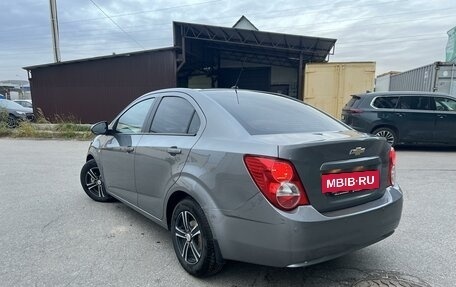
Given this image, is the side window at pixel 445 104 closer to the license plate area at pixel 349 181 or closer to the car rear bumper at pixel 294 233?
the license plate area at pixel 349 181

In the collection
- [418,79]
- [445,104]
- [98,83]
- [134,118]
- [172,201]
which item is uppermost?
[418,79]

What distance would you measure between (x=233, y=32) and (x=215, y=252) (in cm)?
1551

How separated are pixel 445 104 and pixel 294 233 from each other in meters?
9.11

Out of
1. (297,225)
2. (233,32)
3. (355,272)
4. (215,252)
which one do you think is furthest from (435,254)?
(233,32)

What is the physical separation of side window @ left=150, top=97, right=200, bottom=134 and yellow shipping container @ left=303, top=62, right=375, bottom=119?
41.4 ft

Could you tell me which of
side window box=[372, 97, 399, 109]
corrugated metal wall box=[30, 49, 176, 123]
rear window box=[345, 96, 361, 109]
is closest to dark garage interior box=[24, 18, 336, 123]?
corrugated metal wall box=[30, 49, 176, 123]

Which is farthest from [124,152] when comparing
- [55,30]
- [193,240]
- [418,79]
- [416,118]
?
[55,30]

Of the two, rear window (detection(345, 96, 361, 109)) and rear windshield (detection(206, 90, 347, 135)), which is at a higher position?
rear windshield (detection(206, 90, 347, 135))

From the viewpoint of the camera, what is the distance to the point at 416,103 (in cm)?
938

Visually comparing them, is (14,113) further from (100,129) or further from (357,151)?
(357,151)

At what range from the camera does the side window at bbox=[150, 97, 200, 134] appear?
303 centimetres

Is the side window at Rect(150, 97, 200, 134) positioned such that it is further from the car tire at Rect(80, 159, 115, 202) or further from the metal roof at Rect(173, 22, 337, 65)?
the metal roof at Rect(173, 22, 337, 65)

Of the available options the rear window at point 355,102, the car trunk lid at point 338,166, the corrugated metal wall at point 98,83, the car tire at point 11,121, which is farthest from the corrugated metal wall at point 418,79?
the car tire at point 11,121

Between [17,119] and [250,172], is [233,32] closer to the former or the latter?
[17,119]
